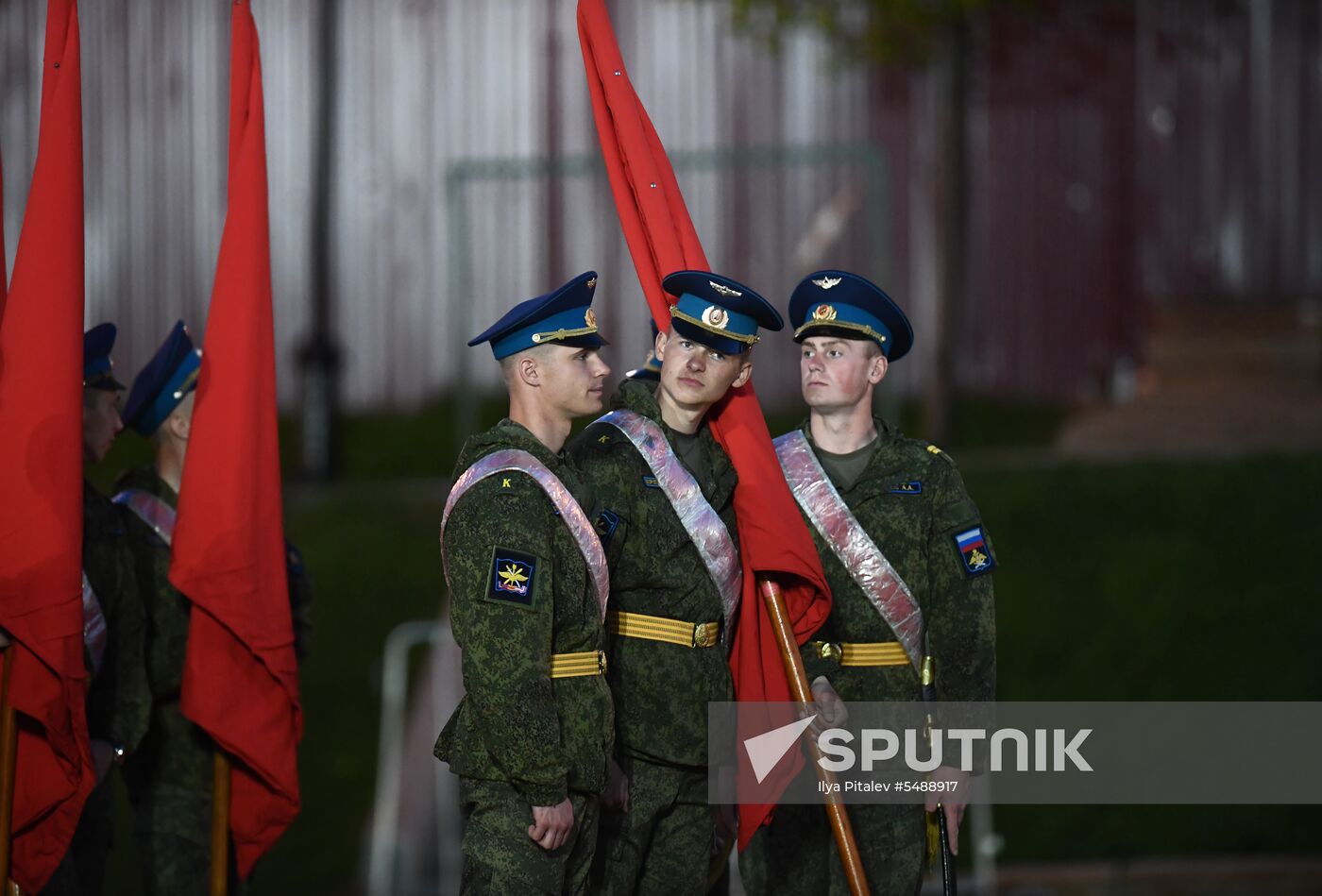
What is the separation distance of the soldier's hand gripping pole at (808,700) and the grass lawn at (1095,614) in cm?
370

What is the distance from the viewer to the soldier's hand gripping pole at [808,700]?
412 cm

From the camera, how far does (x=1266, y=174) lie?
12977 mm

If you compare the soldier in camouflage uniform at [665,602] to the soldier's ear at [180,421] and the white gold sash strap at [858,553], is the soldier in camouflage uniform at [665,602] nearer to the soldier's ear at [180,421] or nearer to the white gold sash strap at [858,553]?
the white gold sash strap at [858,553]

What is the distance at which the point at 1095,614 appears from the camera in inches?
344

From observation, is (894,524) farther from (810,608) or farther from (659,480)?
(659,480)

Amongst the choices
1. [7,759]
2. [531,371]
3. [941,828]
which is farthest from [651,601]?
[7,759]

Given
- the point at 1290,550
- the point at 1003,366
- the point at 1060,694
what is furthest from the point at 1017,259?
the point at 1060,694

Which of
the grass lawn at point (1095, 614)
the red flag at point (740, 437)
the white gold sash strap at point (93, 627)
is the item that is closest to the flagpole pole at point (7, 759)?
the white gold sash strap at point (93, 627)

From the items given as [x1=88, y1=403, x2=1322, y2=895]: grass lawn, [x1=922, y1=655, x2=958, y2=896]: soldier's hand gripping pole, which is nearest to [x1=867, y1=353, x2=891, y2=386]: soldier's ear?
[x1=922, y1=655, x2=958, y2=896]: soldier's hand gripping pole

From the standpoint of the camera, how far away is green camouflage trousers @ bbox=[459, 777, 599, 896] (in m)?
3.72

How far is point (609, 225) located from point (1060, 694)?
21.6 feet

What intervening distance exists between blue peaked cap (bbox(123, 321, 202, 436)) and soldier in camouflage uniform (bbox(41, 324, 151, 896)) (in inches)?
4.7

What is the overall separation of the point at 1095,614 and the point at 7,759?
6152 mm

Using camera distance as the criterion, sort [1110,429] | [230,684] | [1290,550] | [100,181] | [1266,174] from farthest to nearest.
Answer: [100,181], [1266,174], [1110,429], [1290,550], [230,684]
